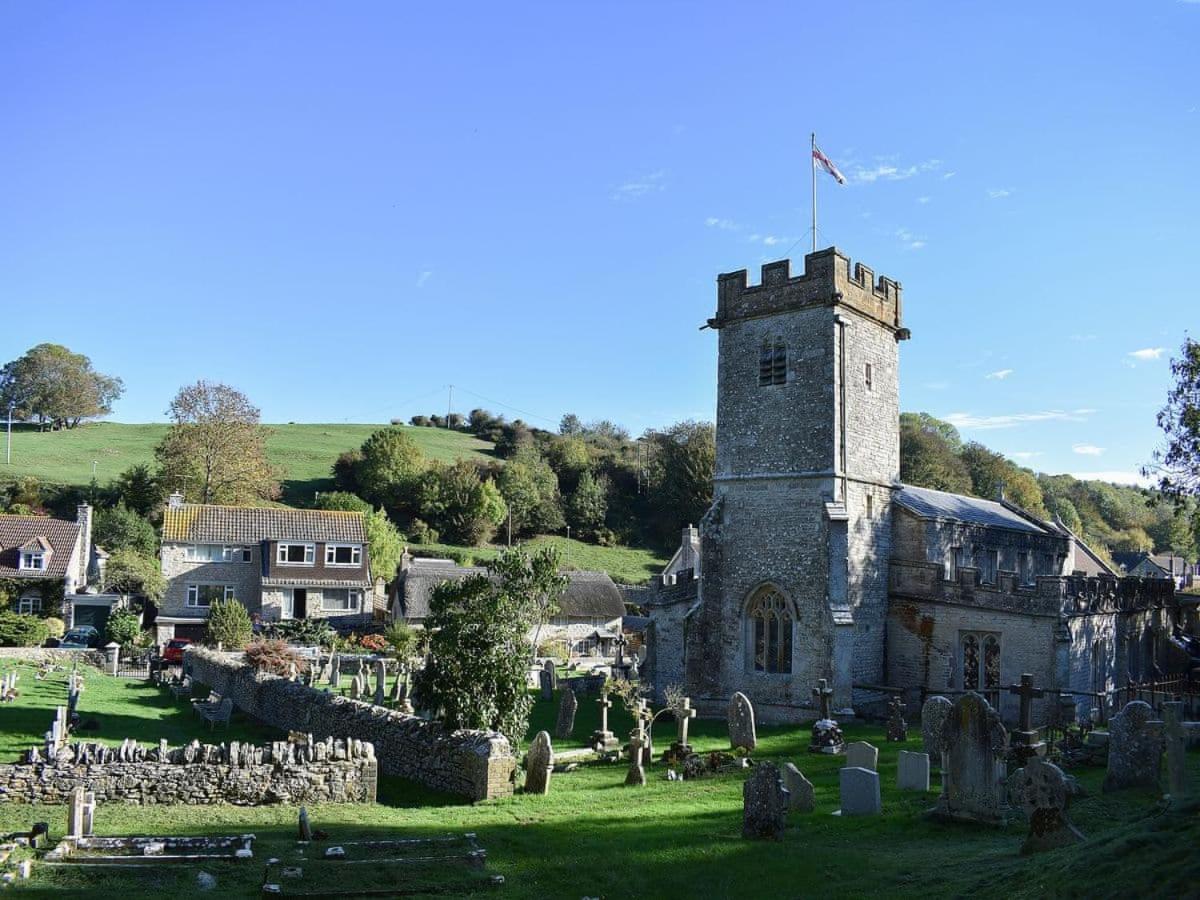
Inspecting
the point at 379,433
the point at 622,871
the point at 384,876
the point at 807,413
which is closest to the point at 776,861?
the point at 622,871

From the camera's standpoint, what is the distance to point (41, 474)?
235ft

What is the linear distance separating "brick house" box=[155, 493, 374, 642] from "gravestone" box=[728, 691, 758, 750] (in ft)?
116

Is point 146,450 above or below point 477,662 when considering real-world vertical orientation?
→ above

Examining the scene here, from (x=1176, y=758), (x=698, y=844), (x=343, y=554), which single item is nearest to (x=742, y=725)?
(x=698, y=844)

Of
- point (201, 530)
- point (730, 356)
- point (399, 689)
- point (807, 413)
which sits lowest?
point (399, 689)

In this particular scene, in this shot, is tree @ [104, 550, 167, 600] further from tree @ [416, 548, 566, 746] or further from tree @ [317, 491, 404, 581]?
tree @ [416, 548, 566, 746]

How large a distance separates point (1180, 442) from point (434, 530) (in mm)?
58473

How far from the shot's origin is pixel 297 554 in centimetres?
5269

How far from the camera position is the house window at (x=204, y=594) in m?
52.4

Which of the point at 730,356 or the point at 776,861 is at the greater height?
the point at 730,356

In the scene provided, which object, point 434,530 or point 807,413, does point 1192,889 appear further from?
point 434,530

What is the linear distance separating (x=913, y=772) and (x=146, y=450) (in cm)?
8509

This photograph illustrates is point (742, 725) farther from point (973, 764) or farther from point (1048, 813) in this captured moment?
point (1048, 813)

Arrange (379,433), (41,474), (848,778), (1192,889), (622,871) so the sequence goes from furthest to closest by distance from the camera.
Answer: (379,433)
(41,474)
(848,778)
(622,871)
(1192,889)
